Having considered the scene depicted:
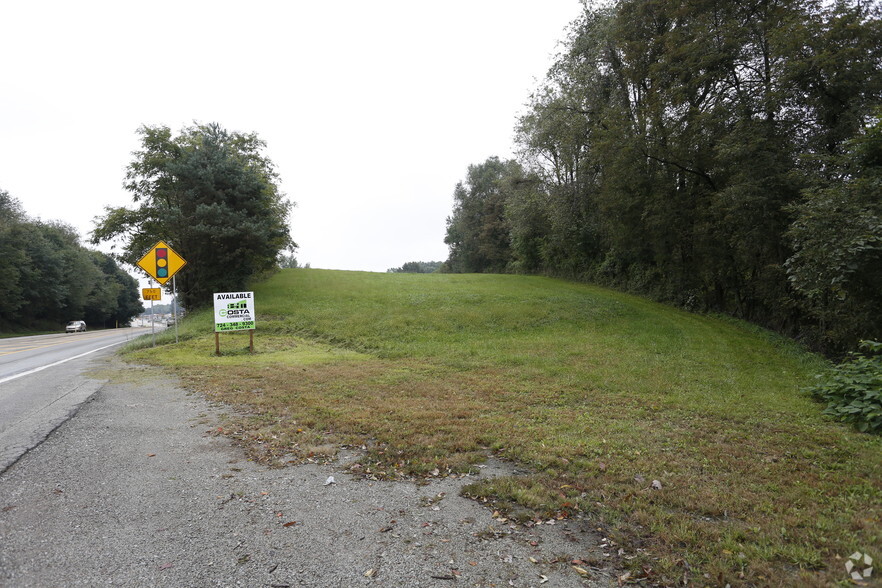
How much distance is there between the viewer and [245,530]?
10.2 feet

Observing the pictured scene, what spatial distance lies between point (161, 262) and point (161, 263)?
3 centimetres

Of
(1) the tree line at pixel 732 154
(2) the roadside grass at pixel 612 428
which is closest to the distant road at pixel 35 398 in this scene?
(2) the roadside grass at pixel 612 428

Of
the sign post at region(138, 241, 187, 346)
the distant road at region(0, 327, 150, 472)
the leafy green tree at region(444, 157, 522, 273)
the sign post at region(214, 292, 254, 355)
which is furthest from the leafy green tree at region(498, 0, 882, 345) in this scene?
the leafy green tree at region(444, 157, 522, 273)

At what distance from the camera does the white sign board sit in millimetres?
12617

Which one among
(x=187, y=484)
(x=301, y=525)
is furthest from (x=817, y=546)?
(x=187, y=484)

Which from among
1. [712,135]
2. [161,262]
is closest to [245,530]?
[161,262]

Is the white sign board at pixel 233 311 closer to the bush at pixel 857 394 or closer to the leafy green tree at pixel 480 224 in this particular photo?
the bush at pixel 857 394

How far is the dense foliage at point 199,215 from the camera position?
19.7m

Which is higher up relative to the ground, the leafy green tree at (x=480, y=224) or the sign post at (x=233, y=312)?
the leafy green tree at (x=480, y=224)

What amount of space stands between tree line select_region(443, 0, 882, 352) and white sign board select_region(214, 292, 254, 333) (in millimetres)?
14442

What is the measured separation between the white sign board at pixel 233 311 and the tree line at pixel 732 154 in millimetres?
14442

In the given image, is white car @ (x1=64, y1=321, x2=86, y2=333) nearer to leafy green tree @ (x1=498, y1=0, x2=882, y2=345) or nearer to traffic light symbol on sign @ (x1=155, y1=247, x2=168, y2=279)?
traffic light symbol on sign @ (x1=155, y1=247, x2=168, y2=279)

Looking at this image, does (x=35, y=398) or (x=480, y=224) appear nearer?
(x=35, y=398)

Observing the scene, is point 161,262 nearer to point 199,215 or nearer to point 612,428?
point 199,215
